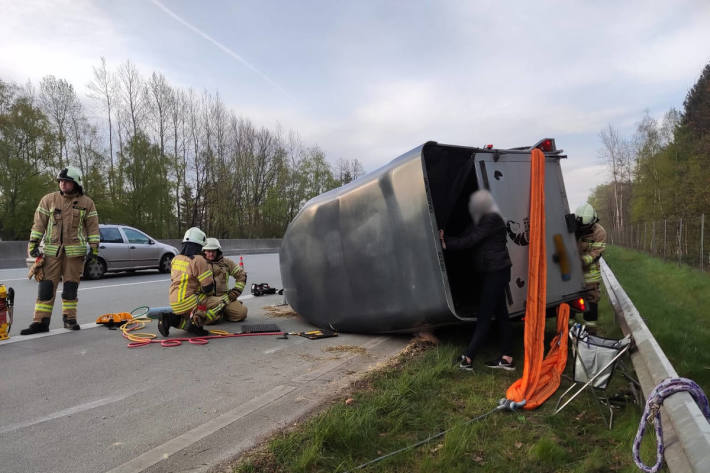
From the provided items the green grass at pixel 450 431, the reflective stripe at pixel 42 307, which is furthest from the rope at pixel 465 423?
the reflective stripe at pixel 42 307

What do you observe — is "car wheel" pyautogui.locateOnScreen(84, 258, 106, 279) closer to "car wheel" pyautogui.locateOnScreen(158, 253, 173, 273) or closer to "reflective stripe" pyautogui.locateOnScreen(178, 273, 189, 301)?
"car wheel" pyautogui.locateOnScreen(158, 253, 173, 273)

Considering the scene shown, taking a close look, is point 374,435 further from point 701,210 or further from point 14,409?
point 701,210

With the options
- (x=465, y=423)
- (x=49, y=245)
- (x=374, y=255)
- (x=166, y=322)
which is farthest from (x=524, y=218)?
(x=49, y=245)

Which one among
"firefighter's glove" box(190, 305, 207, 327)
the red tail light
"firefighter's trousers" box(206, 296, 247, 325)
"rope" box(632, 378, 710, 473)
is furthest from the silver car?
"rope" box(632, 378, 710, 473)

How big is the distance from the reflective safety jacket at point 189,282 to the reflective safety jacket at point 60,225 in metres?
1.38

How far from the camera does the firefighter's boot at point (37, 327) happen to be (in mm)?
5591

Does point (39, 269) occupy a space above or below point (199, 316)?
above

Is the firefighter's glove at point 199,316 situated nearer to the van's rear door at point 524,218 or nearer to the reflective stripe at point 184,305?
the reflective stripe at point 184,305

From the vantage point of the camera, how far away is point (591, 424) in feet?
10.0

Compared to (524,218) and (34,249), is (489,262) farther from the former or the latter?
(34,249)

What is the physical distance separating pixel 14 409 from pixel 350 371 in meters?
2.64

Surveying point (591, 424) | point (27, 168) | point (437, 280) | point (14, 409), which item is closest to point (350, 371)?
point (437, 280)

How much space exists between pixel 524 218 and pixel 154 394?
392 centimetres

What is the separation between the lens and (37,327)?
18.7 feet
